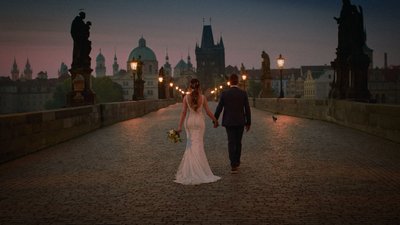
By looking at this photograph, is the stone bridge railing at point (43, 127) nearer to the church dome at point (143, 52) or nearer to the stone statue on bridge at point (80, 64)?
the stone statue on bridge at point (80, 64)

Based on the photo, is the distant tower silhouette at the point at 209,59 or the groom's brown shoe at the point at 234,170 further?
the distant tower silhouette at the point at 209,59

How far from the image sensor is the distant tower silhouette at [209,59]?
176625 mm

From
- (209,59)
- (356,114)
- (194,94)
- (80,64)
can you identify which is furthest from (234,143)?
(209,59)

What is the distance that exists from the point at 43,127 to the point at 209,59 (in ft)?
546

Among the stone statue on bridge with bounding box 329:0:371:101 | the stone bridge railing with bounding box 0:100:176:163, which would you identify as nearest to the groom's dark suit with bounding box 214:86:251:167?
the stone bridge railing with bounding box 0:100:176:163

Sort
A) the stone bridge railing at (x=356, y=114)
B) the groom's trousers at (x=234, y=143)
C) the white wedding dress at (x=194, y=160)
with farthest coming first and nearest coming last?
1. the stone bridge railing at (x=356, y=114)
2. the groom's trousers at (x=234, y=143)
3. the white wedding dress at (x=194, y=160)

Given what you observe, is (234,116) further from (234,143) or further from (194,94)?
(194,94)

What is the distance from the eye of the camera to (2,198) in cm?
647

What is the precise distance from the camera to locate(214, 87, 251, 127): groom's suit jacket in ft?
28.2

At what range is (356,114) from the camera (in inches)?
666

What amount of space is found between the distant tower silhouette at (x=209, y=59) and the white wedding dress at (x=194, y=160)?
167554 millimetres

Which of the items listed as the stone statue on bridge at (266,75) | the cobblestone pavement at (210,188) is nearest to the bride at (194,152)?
the cobblestone pavement at (210,188)

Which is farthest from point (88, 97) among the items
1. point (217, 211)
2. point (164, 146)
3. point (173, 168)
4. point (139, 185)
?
point (217, 211)

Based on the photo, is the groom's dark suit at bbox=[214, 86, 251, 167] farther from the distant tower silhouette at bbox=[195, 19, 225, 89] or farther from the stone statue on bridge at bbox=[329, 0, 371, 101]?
the distant tower silhouette at bbox=[195, 19, 225, 89]
